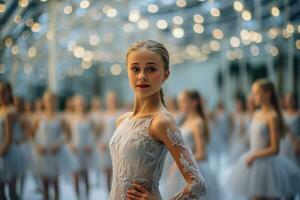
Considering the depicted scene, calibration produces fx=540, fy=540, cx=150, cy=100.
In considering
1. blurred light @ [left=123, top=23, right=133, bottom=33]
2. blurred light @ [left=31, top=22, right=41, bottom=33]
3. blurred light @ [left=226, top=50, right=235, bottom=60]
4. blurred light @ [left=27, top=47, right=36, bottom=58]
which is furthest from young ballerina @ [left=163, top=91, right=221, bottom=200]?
blurred light @ [left=226, top=50, right=235, bottom=60]

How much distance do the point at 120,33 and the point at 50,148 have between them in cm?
559

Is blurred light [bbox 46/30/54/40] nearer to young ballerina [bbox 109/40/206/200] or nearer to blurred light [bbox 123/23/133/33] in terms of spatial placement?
blurred light [bbox 123/23/133/33]

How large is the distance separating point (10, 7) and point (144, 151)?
2.53m

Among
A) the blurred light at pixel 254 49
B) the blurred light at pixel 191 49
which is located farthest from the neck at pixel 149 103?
the blurred light at pixel 191 49

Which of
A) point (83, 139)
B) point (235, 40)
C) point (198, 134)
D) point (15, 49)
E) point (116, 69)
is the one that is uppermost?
point (235, 40)

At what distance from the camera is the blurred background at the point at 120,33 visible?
16.3 feet

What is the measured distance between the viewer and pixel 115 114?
796cm

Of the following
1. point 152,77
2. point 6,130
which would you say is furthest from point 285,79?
point 152,77

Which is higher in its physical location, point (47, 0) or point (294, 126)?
point (47, 0)

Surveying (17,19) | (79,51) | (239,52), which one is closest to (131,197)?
(17,19)

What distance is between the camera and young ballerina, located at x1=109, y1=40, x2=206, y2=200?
2131 millimetres

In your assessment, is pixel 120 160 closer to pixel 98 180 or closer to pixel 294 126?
pixel 294 126

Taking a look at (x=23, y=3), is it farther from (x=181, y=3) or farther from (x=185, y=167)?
(x=181, y=3)

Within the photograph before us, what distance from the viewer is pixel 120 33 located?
1127 cm
